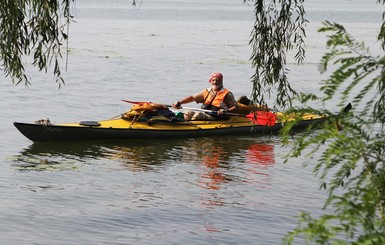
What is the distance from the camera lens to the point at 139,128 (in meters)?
16.3

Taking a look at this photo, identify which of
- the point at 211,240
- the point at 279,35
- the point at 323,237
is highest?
the point at 279,35

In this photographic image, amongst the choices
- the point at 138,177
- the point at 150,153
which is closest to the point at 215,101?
the point at 150,153

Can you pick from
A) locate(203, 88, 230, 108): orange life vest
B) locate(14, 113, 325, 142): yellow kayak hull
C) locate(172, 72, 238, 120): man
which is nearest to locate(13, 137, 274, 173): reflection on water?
locate(14, 113, 325, 142): yellow kayak hull

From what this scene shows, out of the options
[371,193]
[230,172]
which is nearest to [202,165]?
[230,172]

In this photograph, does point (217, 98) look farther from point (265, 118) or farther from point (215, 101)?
point (265, 118)

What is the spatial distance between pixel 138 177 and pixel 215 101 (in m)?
3.18

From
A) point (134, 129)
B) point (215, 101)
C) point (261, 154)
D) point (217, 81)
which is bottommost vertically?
point (261, 154)

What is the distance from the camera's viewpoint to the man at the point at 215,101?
54.3ft

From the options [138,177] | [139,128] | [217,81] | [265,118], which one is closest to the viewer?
[265,118]

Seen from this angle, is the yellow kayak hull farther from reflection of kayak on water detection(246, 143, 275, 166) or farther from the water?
reflection of kayak on water detection(246, 143, 275, 166)

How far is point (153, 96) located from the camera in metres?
22.9

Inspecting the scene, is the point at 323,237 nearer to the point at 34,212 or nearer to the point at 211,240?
the point at 211,240

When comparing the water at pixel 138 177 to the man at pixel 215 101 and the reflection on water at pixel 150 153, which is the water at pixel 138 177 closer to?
the reflection on water at pixel 150 153

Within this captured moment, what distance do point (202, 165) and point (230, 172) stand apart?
28.2 inches
